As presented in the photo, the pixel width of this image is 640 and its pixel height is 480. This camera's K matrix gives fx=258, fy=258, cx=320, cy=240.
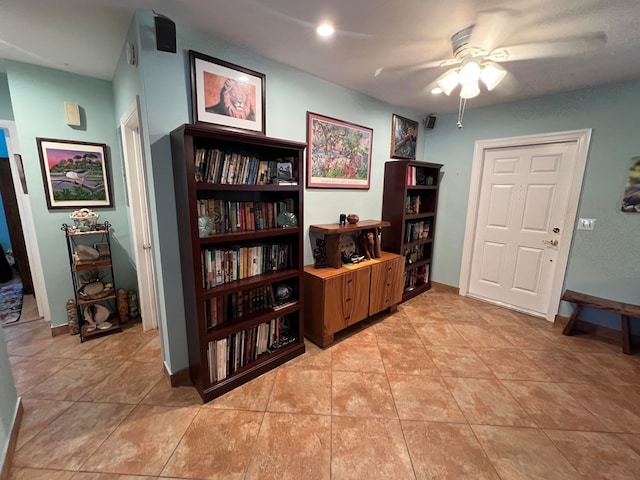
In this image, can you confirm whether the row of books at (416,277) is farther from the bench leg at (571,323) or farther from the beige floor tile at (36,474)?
the beige floor tile at (36,474)

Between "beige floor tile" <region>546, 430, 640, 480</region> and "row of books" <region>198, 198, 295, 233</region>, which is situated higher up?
"row of books" <region>198, 198, 295, 233</region>

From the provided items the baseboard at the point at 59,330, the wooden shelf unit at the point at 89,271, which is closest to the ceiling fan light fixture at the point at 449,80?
the wooden shelf unit at the point at 89,271

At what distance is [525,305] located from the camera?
3064 millimetres

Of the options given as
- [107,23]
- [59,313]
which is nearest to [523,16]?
[107,23]

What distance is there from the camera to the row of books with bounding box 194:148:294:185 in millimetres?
1633

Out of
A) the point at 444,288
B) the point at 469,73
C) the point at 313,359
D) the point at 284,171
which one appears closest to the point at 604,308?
the point at 444,288

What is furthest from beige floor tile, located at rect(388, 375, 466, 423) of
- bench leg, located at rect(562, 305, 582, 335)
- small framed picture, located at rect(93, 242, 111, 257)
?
small framed picture, located at rect(93, 242, 111, 257)

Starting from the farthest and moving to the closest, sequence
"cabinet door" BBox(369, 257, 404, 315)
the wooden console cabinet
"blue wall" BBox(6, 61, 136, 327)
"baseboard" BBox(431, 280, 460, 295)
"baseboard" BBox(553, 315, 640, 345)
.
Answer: "baseboard" BBox(431, 280, 460, 295) → "cabinet door" BBox(369, 257, 404, 315) → "baseboard" BBox(553, 315, 640, 345) → the wooden console cabinet → "blue wall" BBox(6, 61, 136, 327)

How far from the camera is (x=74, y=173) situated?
2.38 meters

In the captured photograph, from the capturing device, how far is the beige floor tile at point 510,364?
200 cm

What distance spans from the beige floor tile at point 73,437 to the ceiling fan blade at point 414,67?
3.11 m

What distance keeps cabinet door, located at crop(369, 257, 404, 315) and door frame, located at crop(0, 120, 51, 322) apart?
3.10m

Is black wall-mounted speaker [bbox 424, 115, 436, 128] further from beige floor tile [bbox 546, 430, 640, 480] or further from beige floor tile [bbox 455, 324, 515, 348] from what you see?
beige floor tile [bbox 546, 430, 640, 480]

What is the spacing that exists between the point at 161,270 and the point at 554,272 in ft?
12.4
